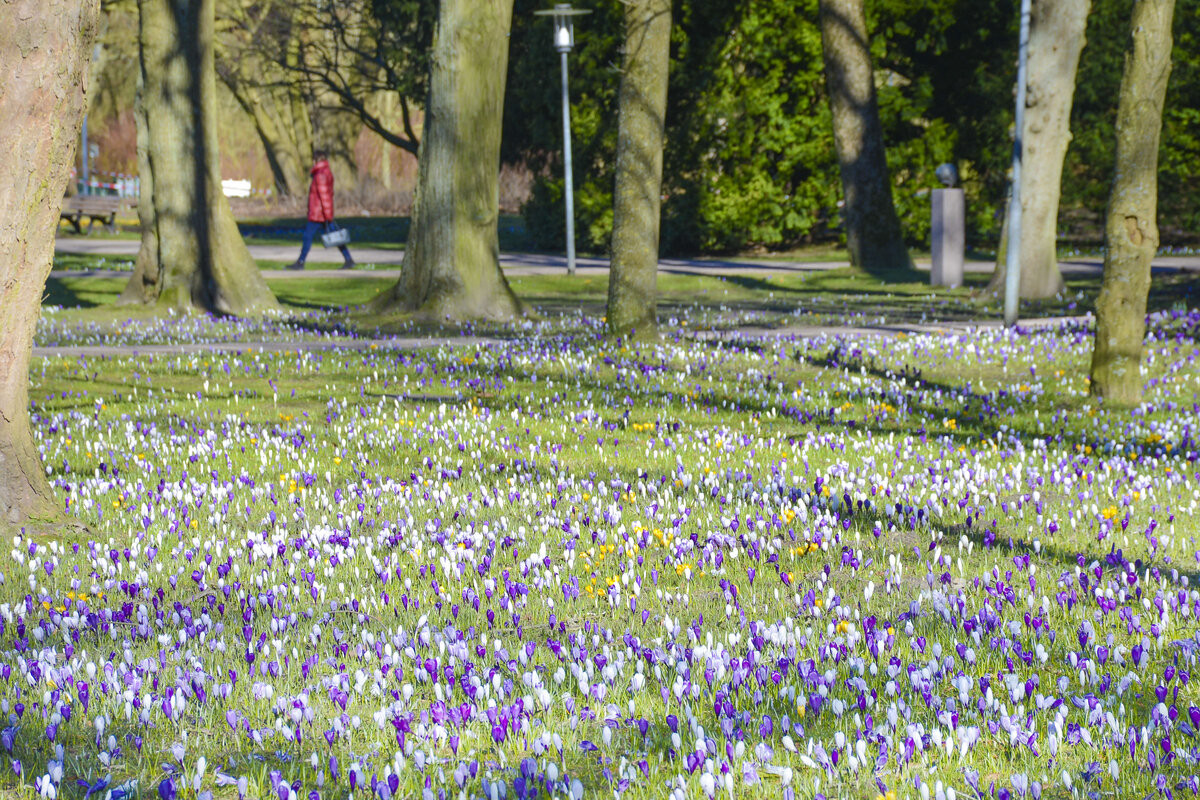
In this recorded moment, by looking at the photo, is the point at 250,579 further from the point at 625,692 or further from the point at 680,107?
the point at 680,107

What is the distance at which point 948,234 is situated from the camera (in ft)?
68.4

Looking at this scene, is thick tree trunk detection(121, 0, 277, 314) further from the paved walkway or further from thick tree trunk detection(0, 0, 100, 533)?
thick tree trunk detection(0, 0, 100, 533)

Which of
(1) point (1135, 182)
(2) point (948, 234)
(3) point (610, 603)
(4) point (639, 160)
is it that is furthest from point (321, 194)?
(3) point (610, 603)

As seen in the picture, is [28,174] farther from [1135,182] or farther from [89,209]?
[89,209]

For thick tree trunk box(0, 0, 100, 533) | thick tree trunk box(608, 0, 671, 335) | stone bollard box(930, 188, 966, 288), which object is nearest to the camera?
thick tree trunk box(0, 0, 100, 533)

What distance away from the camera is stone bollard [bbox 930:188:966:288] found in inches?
819

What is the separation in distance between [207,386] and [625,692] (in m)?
8.02

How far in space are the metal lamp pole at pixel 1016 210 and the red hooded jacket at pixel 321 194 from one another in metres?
13.1

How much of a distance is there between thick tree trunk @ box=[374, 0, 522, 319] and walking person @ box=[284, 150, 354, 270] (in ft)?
29.5

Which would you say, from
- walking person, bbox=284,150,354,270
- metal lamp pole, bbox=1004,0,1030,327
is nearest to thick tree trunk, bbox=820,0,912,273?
metal lamp pole, bbox=1004,0,1030,327

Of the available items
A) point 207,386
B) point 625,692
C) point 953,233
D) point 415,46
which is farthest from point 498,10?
point 415,46

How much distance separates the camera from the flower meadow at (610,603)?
3.47m

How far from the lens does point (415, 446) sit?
335 inches

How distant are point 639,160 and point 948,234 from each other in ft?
30.4
